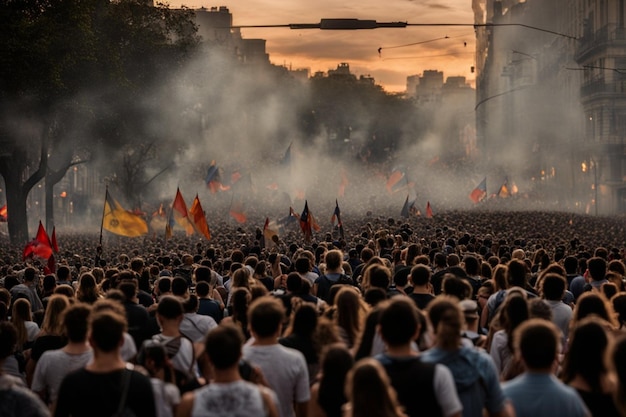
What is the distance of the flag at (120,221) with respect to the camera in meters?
23.0

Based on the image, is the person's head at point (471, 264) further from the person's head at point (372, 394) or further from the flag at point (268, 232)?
the flag at point (268, 232)

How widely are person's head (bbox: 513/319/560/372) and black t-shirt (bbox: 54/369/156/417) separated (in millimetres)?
1987

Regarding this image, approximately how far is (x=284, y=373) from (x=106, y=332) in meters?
1.16

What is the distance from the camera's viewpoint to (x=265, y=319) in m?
6.93

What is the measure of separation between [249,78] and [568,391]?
140994mm

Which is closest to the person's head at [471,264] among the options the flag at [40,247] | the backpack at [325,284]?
the backpack at [325,284]

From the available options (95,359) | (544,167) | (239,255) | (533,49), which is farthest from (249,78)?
(95,359)

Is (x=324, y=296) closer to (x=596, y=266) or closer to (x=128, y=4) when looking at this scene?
(x=596, y=266)

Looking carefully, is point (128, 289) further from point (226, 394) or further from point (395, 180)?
point (395, 180)

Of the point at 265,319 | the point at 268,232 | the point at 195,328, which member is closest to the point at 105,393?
the point at 265,319

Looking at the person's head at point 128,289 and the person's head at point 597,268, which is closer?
the person's head at point 128,289

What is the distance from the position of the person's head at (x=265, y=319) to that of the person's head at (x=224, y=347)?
81 cm

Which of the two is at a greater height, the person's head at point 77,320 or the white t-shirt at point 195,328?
the person's head at point 77,320

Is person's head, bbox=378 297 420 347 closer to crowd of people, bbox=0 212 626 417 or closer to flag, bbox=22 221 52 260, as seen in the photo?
crowd of people, bbox=0 212 626 417
